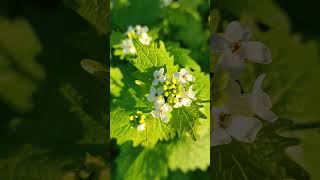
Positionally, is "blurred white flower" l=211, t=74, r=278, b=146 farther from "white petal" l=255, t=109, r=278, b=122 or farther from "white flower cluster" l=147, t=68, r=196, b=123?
"white flower cluster" l=147, t=68, r=196, b=123

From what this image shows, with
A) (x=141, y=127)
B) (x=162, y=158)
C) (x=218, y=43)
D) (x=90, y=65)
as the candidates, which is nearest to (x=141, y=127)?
(x=141, y=127)

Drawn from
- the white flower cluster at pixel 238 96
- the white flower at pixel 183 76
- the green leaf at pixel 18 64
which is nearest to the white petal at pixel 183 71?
the white flower at pixel 183 76

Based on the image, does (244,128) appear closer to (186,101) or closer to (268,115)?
(268,115)

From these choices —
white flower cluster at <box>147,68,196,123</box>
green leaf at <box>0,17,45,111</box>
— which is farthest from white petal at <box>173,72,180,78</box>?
green leaf at <box>0,17,45,111</box>

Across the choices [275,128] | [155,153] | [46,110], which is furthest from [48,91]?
[275,128]

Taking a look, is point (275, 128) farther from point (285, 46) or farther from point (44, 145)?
point (44, 145)

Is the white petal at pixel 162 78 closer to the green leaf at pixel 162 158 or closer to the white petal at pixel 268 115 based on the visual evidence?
the green leaf at pixel 162 158

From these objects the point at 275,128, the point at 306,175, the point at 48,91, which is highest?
the point at 48,91
